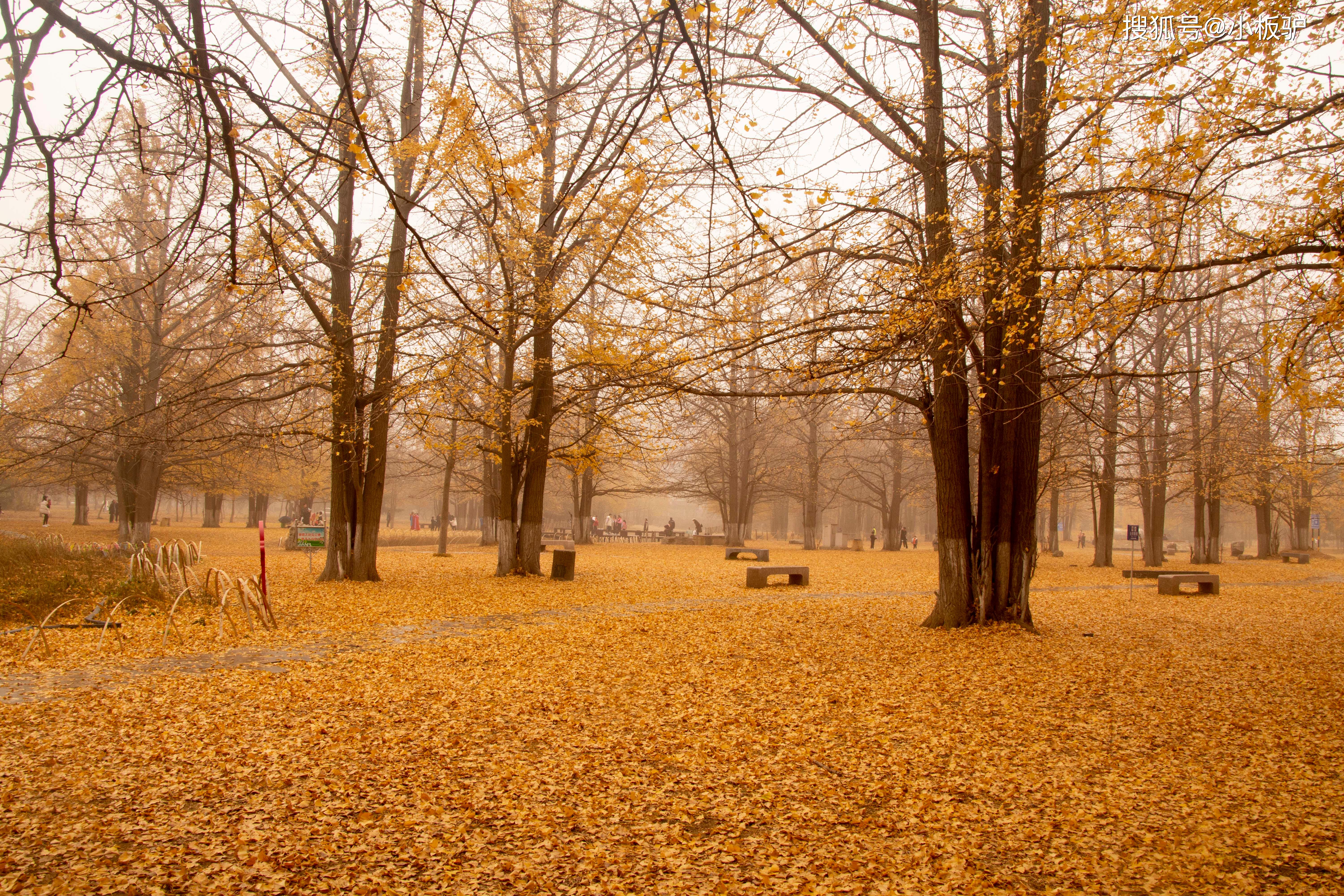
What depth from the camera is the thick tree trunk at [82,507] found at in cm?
2828

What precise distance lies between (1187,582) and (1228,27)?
37.5 feet

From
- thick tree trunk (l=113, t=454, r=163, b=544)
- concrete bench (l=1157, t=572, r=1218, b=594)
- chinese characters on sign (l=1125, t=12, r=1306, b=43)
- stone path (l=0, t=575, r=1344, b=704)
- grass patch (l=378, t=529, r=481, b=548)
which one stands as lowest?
grass patch (l=378, t=529, r=481, b=548)

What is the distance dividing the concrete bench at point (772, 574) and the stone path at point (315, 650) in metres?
1.07

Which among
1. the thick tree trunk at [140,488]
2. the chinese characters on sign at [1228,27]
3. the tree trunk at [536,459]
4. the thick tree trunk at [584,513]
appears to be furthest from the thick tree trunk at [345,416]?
the thick tree trunk at [584,513]

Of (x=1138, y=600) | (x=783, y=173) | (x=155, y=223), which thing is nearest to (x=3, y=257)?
(x=783, y=173)

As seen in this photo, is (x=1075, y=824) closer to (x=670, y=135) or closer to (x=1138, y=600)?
(x=670, y=135)

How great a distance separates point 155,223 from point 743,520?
71.3 ft

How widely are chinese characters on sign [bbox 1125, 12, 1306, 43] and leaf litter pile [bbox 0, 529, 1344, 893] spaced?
15.0ft

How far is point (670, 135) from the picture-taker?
9383 mm

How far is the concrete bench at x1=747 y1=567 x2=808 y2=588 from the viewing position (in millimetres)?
13016

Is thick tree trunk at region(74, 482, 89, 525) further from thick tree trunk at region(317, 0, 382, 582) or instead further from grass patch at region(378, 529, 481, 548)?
thick tree trunk at region(317, 0, 382, 582)

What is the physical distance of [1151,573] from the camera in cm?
1596

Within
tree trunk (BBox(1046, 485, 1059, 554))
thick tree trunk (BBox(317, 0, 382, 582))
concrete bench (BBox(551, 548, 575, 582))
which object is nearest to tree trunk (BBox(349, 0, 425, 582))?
thick tree trunk (BBox(317, 0, 382, 582))

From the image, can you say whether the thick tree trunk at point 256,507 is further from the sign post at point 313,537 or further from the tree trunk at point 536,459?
the tree trunk at point 536,459
